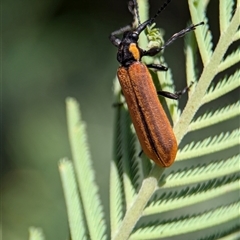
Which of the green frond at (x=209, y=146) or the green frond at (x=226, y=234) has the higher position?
the green frond at (x=209, y=146)

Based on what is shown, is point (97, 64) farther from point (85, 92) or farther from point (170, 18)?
point (170, 18)

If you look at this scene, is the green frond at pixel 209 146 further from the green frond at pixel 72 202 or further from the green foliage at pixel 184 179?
the green frond at pixel 72 202

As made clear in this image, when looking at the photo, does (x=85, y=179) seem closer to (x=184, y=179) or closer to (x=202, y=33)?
(x=184, y=179)

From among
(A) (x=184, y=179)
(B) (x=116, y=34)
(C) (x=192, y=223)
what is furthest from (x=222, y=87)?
(B) (x=116, y=34)

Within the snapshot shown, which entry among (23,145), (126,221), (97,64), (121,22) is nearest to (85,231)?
(126,221)

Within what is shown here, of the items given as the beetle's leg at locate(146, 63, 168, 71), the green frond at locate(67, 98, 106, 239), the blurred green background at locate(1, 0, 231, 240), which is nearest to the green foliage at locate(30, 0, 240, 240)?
the green frond at locate(67, 98, 106, 239)

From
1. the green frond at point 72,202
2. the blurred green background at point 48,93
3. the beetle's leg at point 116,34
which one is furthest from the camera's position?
the blurred green background at point 48,93

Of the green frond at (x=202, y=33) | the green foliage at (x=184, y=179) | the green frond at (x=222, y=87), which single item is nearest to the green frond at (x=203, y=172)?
the green foliage at (x=184, y=179)

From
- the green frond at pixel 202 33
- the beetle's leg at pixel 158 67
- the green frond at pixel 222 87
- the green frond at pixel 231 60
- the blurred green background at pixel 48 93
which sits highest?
the green frond at pixel 202 33
